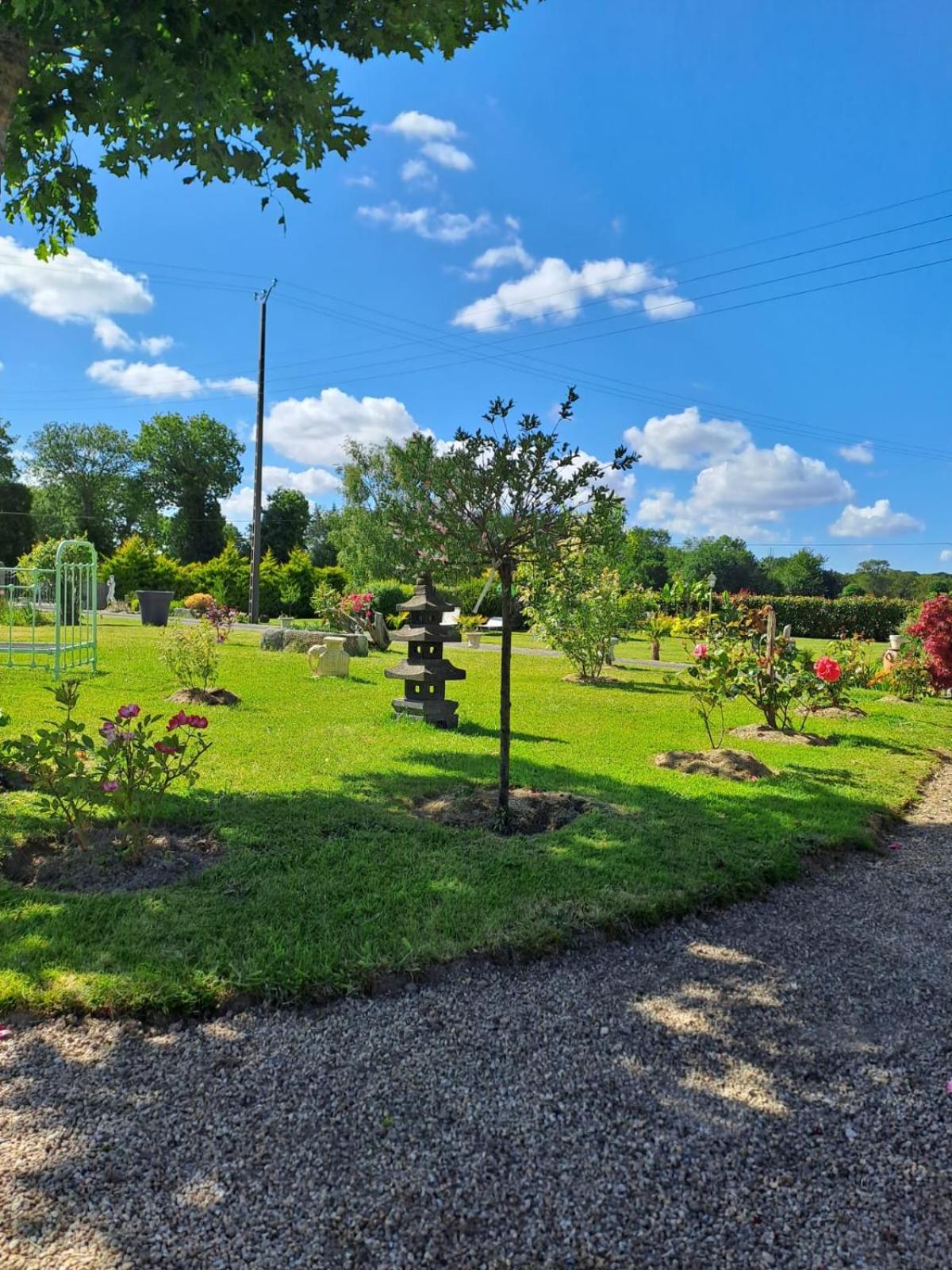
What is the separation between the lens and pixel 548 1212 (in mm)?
1746

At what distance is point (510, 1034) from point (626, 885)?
1300 mm

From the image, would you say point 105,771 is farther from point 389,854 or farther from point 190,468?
point 190,468

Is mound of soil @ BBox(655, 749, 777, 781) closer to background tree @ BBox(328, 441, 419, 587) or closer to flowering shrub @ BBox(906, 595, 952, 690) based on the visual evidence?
flowering shrub @ BBox(906, 595, 952, 690)

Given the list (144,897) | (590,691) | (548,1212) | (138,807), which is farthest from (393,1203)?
(590,691)

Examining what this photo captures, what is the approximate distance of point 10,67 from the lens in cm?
351

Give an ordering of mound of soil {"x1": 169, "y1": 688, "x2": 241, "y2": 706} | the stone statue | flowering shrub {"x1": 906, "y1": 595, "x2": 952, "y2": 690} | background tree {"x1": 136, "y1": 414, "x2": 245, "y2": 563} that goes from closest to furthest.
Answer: mound of soil {"x1": 169, "y1": 688, "x2": 241, "y2": 706}, flowering shrub {"x1": 906, "y1": 595, "x2": 952, "y2": 690}, the stone statue, background tree {"x1": 136, "y1": 414, "x2": 245, "y2": 563}

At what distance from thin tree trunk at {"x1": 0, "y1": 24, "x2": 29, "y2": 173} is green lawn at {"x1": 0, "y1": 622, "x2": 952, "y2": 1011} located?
11.7 ft

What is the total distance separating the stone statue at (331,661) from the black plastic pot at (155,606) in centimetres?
1046

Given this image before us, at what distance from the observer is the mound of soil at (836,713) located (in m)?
9.40

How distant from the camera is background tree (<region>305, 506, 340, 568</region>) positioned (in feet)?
153

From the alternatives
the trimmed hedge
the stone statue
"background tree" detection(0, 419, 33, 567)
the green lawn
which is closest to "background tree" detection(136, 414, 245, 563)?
"background tree" detection(0, 419, 33, 567)

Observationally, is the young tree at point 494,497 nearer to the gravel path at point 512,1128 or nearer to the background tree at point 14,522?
the gravel path at point 512,1128

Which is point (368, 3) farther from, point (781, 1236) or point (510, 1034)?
point (781, 1236)

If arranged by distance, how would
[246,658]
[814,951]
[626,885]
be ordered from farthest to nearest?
1. [246,658]
2. [626,885]
3. [814,951]
